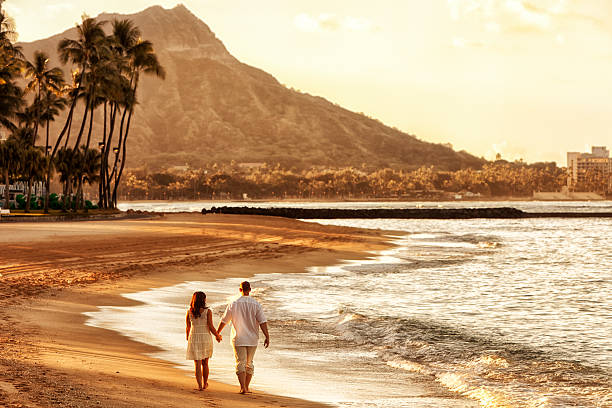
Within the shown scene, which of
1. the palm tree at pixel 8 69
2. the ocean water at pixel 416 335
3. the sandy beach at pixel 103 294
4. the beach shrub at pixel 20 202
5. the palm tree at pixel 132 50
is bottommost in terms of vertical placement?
the ocean water at pixel 416 335

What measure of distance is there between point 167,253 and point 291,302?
1736cm

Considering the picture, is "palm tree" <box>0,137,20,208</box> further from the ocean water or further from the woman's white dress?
the woman's white dress

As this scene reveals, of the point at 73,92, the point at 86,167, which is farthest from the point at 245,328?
the point at 86,167

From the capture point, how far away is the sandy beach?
10.3 meters

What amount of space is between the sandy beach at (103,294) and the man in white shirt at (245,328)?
1.42ft

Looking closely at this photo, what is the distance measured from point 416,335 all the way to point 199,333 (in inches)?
322

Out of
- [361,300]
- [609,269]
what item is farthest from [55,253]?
[609,269]

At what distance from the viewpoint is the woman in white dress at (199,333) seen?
11195mm

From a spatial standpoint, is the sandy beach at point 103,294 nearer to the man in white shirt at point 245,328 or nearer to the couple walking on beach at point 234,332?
the couple walking on beach at point 234,332

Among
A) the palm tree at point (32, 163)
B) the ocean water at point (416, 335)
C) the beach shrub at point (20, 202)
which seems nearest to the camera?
the ocean water at point (416, 335)

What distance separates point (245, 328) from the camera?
37.5 feet

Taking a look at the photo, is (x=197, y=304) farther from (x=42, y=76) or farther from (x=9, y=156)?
(x=42, y=76)

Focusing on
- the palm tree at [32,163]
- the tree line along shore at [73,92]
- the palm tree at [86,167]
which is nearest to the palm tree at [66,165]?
the tree line along shore at [73,92]

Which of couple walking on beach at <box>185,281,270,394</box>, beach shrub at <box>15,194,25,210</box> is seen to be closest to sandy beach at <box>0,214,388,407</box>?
couple walking on beach at <box>185,281,270,394</box>
